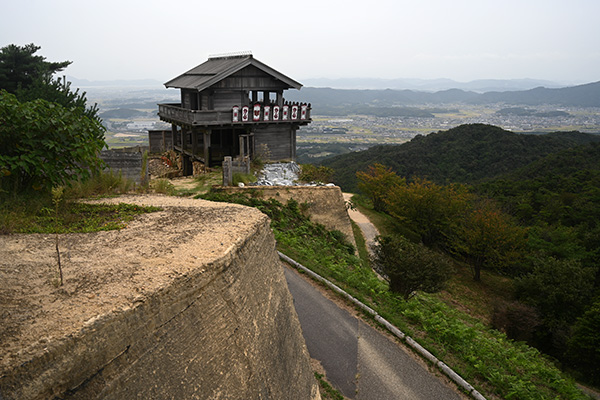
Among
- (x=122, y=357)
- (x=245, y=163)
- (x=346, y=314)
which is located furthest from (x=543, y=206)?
(x=122, y=357)

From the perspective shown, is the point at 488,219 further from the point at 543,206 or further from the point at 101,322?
the point at 101,322

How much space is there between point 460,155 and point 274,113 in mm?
52634

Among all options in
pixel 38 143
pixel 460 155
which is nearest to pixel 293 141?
pixel 38 143

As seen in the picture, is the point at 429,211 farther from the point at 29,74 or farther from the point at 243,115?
the point at 29,74

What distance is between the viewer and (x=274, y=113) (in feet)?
90.8

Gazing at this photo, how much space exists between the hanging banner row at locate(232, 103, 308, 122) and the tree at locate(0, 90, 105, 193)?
17921 mm

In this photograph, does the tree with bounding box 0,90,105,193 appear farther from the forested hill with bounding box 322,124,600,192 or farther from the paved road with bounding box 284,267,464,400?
the forested hill with bounding box 322,124,600,192

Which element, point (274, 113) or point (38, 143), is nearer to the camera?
point (38, 143)

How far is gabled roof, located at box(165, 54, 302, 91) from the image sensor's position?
2573cm

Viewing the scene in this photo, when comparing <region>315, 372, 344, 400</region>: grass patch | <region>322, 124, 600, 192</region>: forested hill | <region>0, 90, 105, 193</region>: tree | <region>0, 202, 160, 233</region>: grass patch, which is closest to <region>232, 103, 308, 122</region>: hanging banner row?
<region>0, 90, 105, 193</region>: tree

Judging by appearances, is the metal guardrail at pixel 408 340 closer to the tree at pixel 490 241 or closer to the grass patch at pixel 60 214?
the grass patch at pixel 60 214

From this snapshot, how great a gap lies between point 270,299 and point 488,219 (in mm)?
26372

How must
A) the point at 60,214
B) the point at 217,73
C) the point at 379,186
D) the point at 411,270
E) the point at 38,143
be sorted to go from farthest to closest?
the point at 379,186, the point at 217,73, the point at 411,270, the point at 38,143, the point at 60,214

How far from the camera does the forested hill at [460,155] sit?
6744 centimetres
